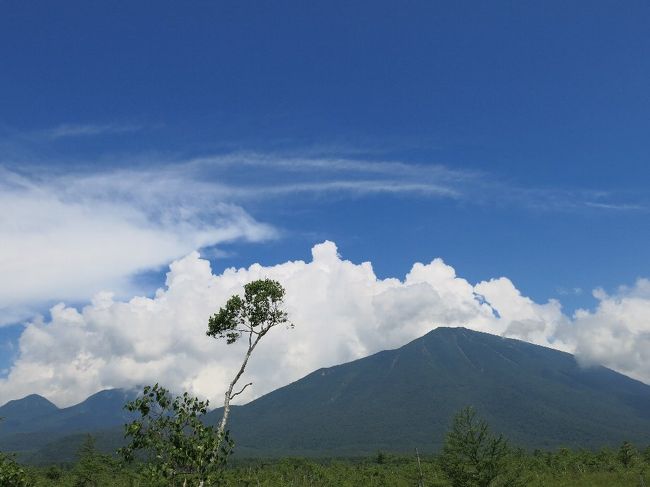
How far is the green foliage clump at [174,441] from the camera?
1180cm

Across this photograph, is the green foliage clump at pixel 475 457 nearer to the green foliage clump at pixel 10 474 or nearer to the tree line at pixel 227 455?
the tree line at pixel 227 455

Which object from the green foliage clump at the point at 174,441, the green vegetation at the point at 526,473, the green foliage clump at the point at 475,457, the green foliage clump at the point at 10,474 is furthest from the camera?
the green vegetation at the point at 526,473

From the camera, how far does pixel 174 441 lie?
12.2m

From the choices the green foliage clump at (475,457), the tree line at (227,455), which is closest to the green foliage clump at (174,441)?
the tree line at (227,455)

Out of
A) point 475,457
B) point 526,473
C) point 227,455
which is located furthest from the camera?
point 526,473

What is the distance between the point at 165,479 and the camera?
460 inches

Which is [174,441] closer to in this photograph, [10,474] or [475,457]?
[10,474]

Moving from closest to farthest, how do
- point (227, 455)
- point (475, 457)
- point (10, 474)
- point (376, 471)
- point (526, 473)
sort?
point (227, 455)
point (10, 474)
point (475, 457)
point (526, 473)
point (376, 471)

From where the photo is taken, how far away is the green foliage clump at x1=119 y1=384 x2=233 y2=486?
11.8 metres

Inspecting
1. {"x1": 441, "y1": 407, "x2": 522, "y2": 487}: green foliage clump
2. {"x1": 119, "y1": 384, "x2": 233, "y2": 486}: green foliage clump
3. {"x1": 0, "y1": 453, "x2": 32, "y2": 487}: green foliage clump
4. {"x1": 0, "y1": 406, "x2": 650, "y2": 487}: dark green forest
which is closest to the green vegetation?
{"x1": 0, "y1": 406, "x2": 650, "y2": 487}: dark green forest

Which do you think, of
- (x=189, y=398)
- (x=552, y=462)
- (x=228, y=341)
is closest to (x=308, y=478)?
(x=552, y=462)

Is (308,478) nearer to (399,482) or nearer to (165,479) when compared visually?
(399,482)

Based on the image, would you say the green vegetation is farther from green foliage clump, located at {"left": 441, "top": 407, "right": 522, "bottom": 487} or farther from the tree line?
green foliage clump, located at {"left": 441, "top": 407, "right": 522, "bottom": 487}

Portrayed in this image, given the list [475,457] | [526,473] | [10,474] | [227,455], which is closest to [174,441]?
[227,455]
